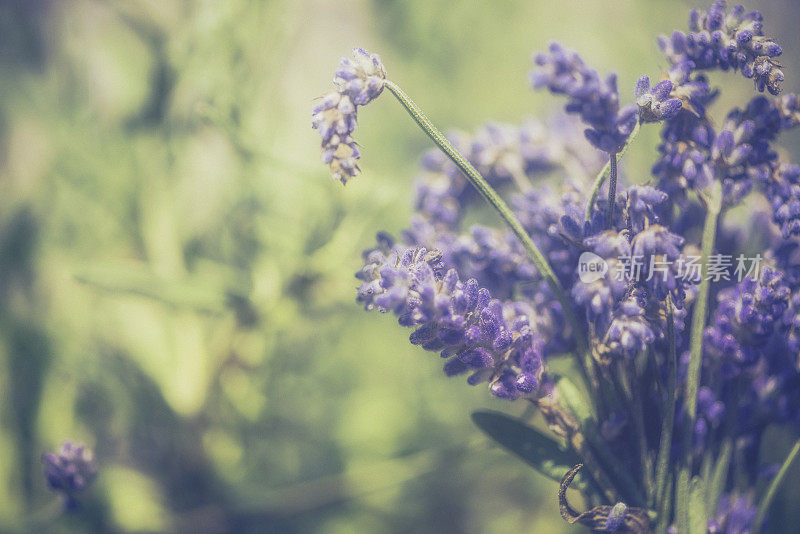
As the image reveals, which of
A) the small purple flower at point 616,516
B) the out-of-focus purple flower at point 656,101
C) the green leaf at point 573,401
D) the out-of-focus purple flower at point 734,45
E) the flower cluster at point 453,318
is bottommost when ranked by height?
the small purple flower at point 616,516

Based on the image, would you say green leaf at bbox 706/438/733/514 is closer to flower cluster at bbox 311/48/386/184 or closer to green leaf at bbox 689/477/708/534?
green leaf at bbox 689/477/708/534

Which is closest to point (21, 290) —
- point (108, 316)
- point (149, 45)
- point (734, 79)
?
point (108, 316)

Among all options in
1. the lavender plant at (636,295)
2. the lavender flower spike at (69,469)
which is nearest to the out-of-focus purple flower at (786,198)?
the lavender plant at (636,295)

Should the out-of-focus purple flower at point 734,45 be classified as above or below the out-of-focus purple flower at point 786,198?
above

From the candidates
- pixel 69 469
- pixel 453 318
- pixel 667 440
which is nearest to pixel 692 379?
pixel 667 440

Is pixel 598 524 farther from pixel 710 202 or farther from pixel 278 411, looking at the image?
pixel 278 411

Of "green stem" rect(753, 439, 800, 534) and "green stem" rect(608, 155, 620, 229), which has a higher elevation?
"green stem" rect(608, 155, 620, 229)

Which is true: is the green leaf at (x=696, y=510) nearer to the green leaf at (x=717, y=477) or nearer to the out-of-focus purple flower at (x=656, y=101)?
the green leaf at (x=717, y=477)

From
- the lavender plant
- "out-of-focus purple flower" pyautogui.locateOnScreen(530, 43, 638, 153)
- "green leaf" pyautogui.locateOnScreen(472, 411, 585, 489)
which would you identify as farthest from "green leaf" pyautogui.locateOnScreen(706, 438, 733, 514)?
"out-of-focus purple flower" pyautogui.locateOnScreen(530, 43, 638, 153)

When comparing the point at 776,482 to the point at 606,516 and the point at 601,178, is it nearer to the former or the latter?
the point at 606,516
